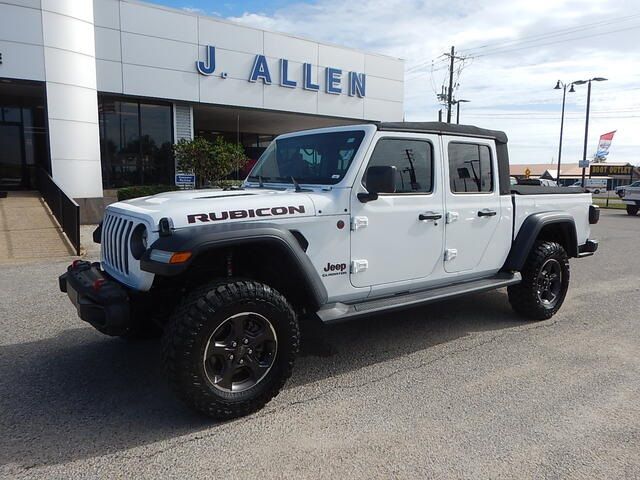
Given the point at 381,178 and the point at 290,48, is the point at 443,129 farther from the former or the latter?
the point at 290,48

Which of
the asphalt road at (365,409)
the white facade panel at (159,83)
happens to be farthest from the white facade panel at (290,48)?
the asphalt road at (365,409)

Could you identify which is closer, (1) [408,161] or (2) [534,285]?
(1) [408,161]

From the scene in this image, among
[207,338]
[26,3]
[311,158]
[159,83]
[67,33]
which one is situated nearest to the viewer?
[207,338]

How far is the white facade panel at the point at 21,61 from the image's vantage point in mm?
12711

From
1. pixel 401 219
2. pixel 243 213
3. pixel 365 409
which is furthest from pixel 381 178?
pixel 365 409

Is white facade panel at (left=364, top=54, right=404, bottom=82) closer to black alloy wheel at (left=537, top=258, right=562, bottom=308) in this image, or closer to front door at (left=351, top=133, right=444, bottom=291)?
black alloy wheel at (left=537, top=258, right=562, bottom=308)

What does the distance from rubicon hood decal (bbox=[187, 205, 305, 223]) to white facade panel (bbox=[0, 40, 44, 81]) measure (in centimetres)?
1252

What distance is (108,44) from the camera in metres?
15.6

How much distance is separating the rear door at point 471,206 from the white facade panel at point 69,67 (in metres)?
12.4

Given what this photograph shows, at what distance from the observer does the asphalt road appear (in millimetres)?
2758

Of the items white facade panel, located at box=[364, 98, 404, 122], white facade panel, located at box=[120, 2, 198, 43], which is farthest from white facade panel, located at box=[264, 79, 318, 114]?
white facade panel, located at box=[120, 2, 198, 43]

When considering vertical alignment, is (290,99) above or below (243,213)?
above

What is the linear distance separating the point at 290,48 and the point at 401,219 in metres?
17.3

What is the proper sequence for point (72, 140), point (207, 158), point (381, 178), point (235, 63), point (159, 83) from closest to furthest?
point (381, 178)
point (72, 140)
point (159, 83)
point (207, 158)
point (235, 63)
